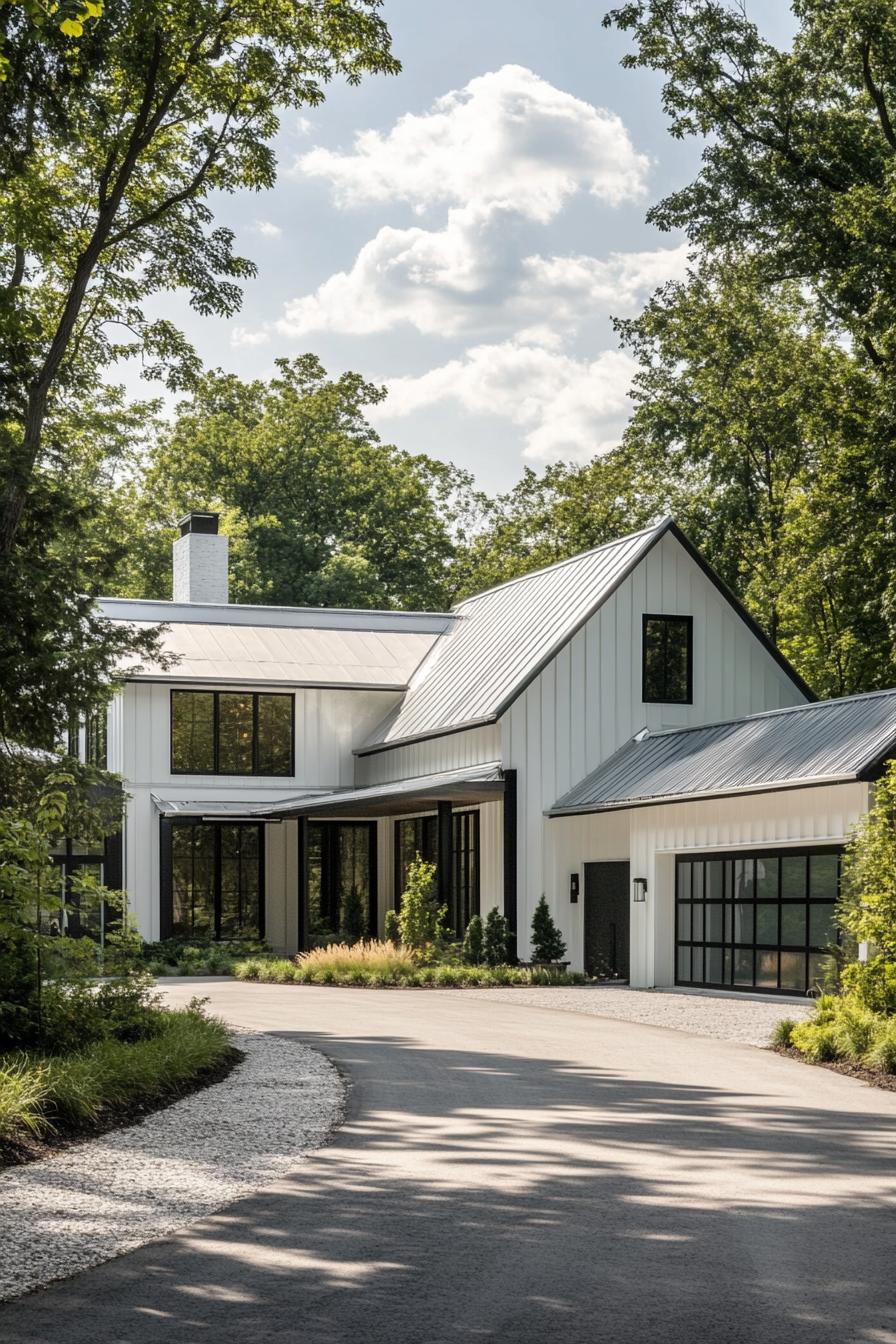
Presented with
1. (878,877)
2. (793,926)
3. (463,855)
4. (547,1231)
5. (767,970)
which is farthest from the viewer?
(463,855)

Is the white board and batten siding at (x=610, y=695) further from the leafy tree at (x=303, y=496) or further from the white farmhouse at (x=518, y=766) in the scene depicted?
the leafy tree at (x=303, y=496)

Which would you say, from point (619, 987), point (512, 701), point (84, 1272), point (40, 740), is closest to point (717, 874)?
point (619, 987)

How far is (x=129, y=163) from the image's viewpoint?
2002 cm

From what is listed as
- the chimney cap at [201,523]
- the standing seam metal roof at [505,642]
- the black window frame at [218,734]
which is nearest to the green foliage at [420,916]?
the standing seam metal roof at [505,642]

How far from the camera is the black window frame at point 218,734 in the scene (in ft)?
112

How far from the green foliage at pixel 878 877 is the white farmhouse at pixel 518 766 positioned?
4.15 meters

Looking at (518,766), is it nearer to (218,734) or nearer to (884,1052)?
(218,734)

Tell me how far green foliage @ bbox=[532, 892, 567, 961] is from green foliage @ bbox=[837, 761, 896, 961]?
11.7 meters

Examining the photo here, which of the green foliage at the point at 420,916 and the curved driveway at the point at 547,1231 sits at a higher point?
the curved driveway at the point at 547,1231

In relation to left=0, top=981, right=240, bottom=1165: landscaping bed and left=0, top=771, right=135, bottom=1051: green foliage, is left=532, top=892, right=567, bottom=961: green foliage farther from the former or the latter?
left=0, top=771, right=135, bottom=1051: green foliage

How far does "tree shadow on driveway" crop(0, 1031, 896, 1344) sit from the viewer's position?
19.7 feet

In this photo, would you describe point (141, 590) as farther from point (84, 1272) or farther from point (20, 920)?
point (84, 1272)

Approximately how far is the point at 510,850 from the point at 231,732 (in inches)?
364

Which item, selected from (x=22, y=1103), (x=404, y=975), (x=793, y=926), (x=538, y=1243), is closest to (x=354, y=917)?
(x=404, y=975)
